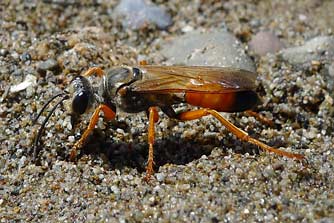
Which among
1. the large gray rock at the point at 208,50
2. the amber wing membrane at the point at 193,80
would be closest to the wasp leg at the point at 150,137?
the amber wing membrane at the point at 193,80

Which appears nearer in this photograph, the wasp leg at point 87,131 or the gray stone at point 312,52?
the wasp leg at point 87,131

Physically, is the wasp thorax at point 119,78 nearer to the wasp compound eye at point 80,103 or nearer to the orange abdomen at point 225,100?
the wasp compound eye at point 80,103

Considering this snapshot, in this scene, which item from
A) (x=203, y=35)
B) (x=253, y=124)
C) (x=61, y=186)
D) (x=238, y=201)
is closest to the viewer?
(x=238, y=201)

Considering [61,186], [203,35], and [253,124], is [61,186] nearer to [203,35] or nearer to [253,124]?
[253,124]

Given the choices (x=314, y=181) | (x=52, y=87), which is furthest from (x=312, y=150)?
(x=52, y=87)

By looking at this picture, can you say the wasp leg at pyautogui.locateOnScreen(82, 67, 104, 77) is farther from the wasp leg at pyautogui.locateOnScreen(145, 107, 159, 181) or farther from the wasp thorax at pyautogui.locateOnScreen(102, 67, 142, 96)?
the wasp leg at pyautogui.locateOnScreen(145, 107, 159, 181)

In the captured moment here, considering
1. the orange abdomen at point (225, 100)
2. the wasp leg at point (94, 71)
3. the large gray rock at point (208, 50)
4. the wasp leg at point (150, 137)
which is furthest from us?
the large gray rock at point (208, 50)

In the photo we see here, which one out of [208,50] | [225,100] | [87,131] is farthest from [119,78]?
[208,50]

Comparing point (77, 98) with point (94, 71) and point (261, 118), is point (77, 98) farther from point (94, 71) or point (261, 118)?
point (261, 118)

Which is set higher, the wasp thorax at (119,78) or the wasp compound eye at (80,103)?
the wasp thorax at (119,78)
